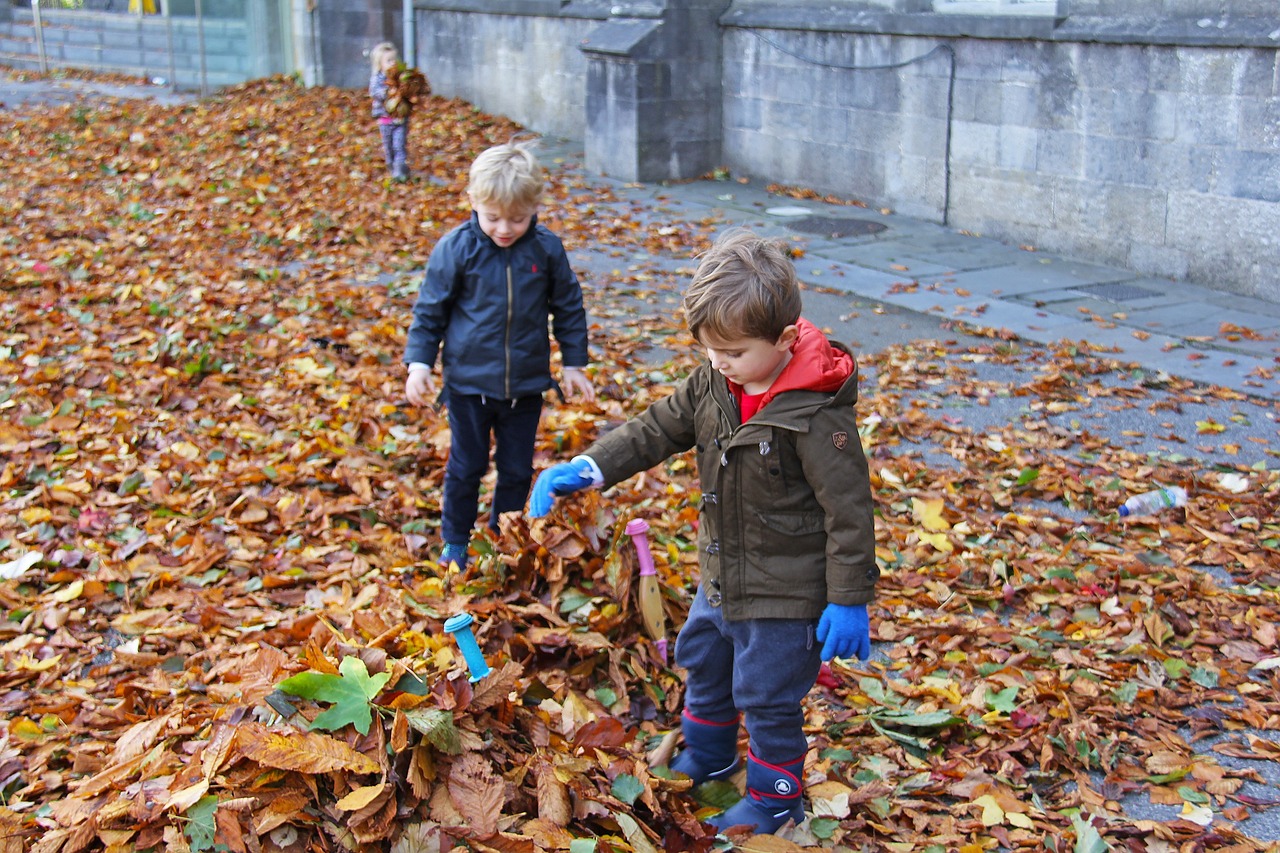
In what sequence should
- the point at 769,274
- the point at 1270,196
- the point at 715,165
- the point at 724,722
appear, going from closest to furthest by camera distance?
the point at 769,274
the point at 724,722
the point at 1270,196
the point at 715,165

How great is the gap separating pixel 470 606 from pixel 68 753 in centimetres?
115

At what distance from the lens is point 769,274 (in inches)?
107

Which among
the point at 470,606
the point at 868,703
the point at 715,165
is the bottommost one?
the point at 868,703

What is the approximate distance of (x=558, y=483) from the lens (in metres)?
3.03

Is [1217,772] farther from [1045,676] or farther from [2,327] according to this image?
[2,327]

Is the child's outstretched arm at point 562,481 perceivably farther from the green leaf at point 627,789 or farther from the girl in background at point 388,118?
the girl in background at point 388,118

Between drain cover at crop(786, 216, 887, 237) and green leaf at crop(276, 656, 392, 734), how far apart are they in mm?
8187

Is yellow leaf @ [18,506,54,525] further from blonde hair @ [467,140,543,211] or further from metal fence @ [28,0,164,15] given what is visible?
metal fence @ [28,0,164,15]

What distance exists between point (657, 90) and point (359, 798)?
11.1m

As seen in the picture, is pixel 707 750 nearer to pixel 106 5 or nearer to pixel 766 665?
pixel 766 665

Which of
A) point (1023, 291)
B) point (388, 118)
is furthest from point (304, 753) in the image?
point (388, 118)

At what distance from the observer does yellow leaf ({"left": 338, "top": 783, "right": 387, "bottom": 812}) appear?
2518mm

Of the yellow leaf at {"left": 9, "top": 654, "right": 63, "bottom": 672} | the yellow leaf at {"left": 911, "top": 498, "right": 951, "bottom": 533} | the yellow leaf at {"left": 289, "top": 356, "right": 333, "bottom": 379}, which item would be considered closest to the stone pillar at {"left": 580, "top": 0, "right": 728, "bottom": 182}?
the yellow leaf at {"left": 289, "top": 356, "right": 333, "bottom": 379}

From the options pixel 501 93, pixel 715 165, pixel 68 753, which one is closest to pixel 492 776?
pixel 68 753
